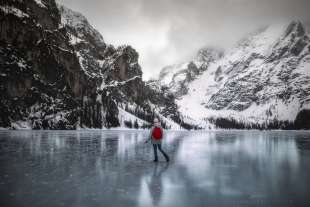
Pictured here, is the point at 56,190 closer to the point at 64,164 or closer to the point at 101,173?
the point at 101,173

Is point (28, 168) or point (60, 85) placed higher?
point (60, 85)

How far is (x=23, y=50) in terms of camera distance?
169125mm

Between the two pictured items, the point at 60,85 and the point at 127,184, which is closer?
the point at 127,184

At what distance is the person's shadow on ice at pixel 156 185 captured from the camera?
11.3 metres

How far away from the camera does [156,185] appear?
13.6 m

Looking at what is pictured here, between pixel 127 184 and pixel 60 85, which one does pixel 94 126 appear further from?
pixel 127 184

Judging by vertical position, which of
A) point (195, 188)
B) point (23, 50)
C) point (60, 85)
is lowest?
point (195, 188)

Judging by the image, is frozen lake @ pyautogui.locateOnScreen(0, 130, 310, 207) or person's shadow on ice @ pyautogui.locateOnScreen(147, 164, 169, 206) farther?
person's shadow on ice @ pyautogui.locateOnScreen(147, 164, 169, 206)

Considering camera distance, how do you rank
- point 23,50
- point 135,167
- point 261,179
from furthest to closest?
point 23,50 < point 135,167 < point 261,179

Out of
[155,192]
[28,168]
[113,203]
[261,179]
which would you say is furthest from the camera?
[28,168]

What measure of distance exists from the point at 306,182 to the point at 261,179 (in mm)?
1880

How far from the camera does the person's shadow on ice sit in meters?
11.3

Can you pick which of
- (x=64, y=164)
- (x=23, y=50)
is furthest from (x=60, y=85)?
(x=64, y=164)

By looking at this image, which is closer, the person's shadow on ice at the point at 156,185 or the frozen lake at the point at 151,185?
the frozen lake at the point at 151,185
